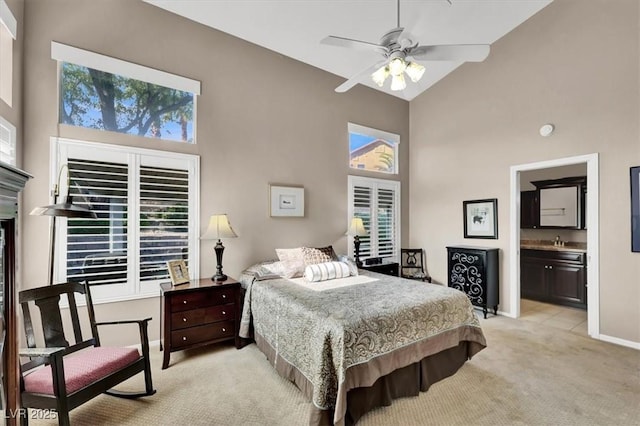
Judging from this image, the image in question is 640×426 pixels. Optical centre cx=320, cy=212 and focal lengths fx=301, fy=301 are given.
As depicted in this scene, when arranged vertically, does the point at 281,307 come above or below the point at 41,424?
above

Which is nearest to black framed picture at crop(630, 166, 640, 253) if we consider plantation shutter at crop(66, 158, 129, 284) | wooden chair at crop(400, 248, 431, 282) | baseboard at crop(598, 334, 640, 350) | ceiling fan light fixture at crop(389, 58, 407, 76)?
baseboard at crop(598, 334, 640, 350)

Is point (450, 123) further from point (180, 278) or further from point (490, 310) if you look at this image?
point (180, 278)

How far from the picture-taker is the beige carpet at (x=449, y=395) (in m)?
2.16

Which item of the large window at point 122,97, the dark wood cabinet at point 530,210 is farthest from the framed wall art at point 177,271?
the dark wood cabinet at point 530,210

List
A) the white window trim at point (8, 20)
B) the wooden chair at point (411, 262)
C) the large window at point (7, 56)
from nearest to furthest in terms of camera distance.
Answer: the white window trim at point (8, 20), the large window at point (7, 56), the wooden chair at point (411, 262)

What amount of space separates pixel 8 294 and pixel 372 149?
5.00 m

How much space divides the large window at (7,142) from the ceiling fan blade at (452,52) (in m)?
3.41

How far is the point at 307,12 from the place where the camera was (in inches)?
142

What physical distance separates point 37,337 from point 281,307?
235 cm

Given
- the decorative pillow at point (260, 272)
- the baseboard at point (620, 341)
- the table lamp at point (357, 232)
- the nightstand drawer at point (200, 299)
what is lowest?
the baseboard at point (620, 341)

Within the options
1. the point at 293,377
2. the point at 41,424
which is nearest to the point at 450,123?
the point at 293,377

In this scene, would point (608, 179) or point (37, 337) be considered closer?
point (37, 337)

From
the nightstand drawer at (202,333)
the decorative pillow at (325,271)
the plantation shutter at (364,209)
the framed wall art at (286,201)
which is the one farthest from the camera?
the plantation shutter at (364,209)

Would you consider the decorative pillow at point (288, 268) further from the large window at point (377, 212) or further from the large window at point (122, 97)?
the large window at point (122, 97)
